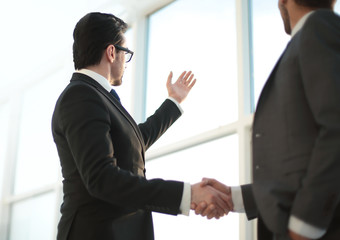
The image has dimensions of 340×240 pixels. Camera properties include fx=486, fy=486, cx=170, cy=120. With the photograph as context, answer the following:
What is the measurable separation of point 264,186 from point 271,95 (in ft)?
0.82

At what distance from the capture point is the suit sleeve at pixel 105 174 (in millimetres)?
1569

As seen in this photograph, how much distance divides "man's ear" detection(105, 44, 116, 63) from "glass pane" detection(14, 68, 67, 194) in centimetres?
291

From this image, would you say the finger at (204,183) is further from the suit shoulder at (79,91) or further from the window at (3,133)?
the window at (3,133)

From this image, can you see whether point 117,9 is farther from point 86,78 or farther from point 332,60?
point 332,60

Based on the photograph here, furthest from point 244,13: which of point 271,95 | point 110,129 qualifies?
point 271,95

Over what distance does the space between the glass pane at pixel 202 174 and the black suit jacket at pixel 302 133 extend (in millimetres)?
1422

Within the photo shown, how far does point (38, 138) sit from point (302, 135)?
4414mm

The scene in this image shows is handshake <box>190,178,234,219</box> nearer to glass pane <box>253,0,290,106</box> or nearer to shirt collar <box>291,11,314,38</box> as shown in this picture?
shirt collar <box>291,11,314,38</box>

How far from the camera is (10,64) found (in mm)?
5273

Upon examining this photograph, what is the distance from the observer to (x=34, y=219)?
16.3 feet

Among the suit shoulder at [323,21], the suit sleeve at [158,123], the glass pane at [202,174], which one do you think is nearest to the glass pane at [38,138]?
the glass pane at [202,174]

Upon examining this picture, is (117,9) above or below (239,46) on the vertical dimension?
above

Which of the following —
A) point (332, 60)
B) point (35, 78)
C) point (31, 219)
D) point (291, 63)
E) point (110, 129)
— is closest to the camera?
point (332, 60)

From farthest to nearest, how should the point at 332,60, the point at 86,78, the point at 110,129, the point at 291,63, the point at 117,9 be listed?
the point at 117,9 < the point at 86,78 < the point at 110,129 < the point at 291,63 < the point at 332,60
